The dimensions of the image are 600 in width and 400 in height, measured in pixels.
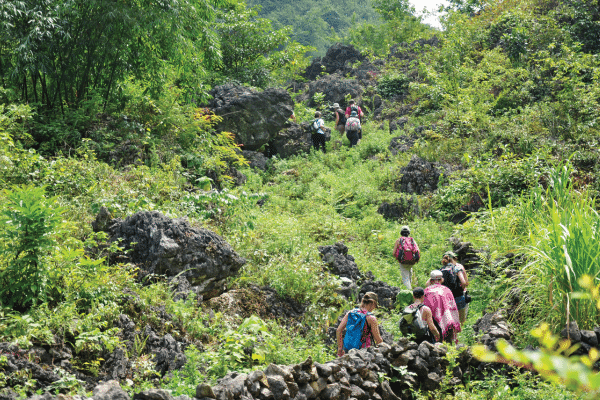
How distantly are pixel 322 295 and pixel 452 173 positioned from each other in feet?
22.7

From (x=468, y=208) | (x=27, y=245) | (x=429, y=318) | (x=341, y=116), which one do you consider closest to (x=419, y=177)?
(x=468, y=208)

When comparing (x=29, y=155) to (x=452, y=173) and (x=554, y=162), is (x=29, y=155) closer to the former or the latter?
(x=452, y=173)

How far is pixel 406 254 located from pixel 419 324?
2996mm

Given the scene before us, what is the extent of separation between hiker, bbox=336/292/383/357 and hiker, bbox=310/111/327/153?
1182 cm

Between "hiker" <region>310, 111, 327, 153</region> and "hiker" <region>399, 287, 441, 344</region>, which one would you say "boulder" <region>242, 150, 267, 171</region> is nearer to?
"hiker" <region>310, 111, 327, 153</region>

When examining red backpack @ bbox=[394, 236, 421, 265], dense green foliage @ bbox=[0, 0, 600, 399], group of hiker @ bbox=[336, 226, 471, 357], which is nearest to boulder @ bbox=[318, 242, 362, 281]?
dense green foliage @ bbox=[0, 0, 600, 399]

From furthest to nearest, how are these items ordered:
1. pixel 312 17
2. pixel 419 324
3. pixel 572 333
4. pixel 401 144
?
1. pixel 312 17
2. pixel 401 144
3. pixel 419 324
4. pixel 572 333

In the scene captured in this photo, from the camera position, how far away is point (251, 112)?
1546 cm

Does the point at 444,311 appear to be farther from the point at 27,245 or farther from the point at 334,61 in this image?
the point at 334,61

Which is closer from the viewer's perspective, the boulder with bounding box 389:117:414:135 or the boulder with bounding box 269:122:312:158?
the boulder with bounding box 269:122:312:158

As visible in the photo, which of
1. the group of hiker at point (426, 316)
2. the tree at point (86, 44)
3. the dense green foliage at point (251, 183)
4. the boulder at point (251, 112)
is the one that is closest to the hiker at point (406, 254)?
the dense green foliage at point (251, 183)

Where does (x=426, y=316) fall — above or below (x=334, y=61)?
below

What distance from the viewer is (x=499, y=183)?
10.9 meters

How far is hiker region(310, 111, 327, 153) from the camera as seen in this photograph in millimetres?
16625
